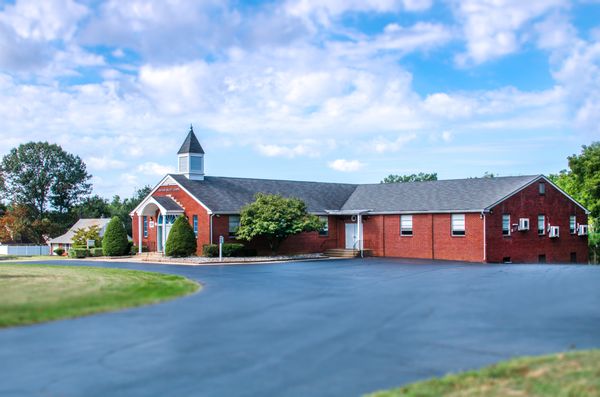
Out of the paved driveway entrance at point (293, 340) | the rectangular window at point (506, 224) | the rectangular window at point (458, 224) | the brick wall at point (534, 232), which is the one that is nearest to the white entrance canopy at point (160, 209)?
the rectangular window at point (458, 224)

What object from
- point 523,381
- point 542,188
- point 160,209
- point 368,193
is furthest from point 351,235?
point 523,381

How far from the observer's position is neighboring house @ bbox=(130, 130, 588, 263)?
35688 mm

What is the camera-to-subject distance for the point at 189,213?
39594mm

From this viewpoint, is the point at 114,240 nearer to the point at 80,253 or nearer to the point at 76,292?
the point at 80,253

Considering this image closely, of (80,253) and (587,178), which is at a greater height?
(587,178)

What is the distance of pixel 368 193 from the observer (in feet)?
148

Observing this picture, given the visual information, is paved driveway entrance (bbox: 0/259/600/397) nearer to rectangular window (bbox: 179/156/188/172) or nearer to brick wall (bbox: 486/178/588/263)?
brick wall (bbox: 486/178/588/263)

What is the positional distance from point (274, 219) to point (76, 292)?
60.8ft

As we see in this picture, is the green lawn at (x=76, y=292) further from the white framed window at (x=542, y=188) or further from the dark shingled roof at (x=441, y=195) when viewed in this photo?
the white framed window at (x=542, y=188)

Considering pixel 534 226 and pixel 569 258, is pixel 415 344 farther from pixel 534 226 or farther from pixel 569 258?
pixel 569 258

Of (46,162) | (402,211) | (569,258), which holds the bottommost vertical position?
(569,258)

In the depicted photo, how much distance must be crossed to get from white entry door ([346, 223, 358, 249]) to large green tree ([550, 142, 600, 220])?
22061 millimetres

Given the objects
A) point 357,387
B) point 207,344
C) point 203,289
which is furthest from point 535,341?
point 203,289

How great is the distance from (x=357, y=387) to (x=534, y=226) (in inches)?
1266
